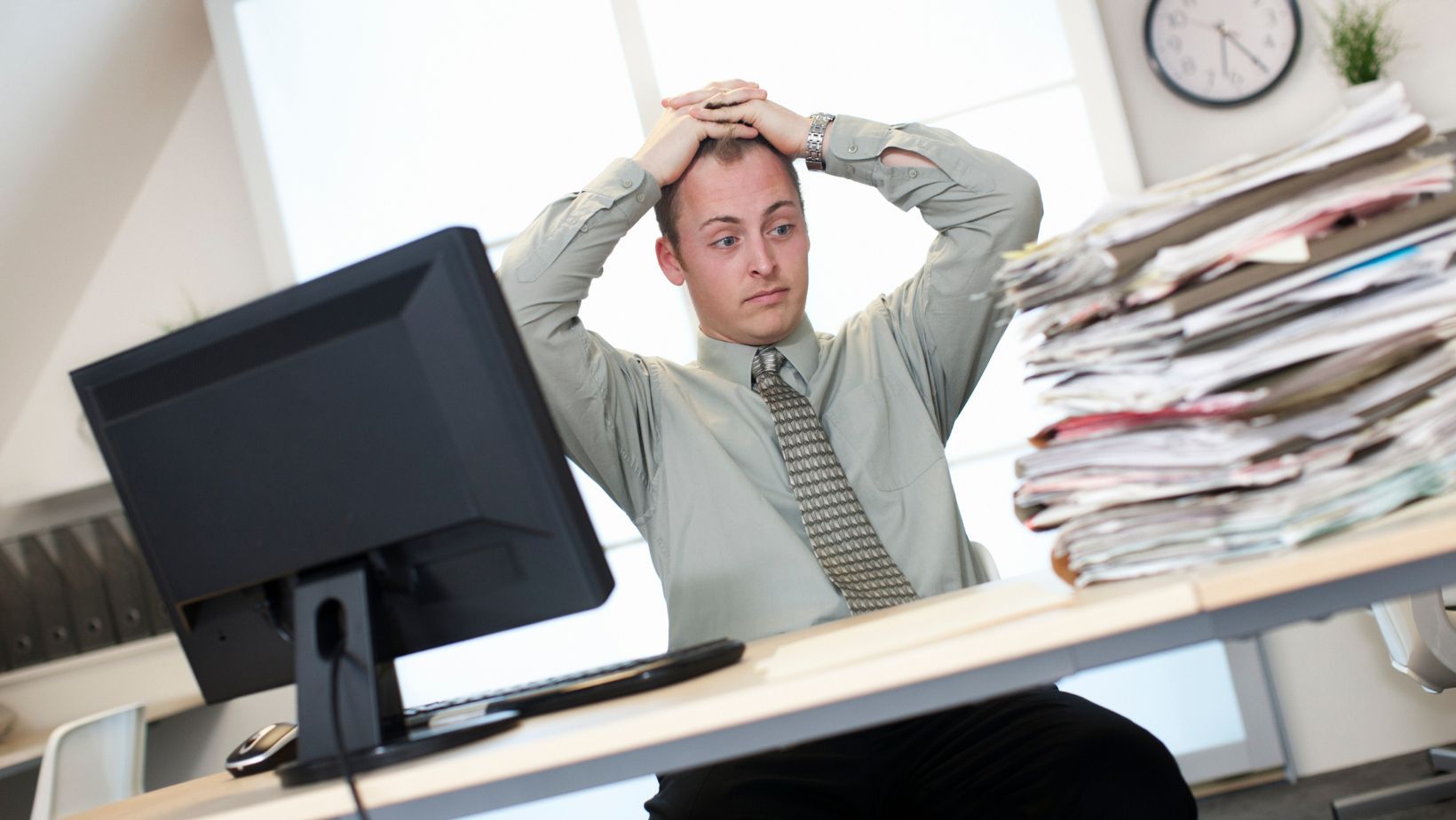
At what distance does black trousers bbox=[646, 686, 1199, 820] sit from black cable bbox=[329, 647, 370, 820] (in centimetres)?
46

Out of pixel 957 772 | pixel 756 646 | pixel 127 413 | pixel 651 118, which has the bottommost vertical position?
pixel 957 772

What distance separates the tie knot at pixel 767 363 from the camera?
5.99 feet

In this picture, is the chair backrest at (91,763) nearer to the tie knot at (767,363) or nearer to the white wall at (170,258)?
the white wall at (170,258)

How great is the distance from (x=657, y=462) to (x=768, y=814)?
2.23 feet

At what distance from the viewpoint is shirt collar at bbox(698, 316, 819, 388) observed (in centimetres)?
186

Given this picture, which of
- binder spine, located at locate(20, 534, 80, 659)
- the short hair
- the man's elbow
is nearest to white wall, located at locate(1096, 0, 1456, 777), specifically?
the man's elbow

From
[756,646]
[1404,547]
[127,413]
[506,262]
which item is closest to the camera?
[1404,547]

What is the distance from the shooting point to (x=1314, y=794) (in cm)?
265

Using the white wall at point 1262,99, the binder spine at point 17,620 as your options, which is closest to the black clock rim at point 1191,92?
the white wall at point 1262,99

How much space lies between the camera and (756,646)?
118 centimetres

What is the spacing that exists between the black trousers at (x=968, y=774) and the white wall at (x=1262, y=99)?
2.03 m

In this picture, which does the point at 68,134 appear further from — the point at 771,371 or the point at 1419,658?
the point at 1419,658

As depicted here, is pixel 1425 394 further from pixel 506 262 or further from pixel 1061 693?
pixel 506 262

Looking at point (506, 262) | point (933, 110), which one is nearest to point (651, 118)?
point (933, 110)
